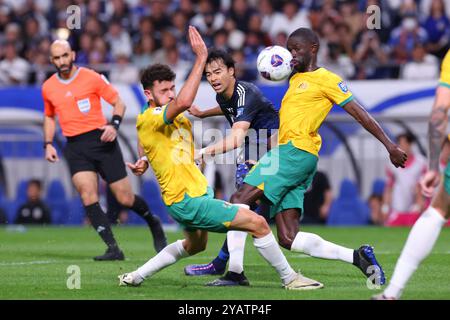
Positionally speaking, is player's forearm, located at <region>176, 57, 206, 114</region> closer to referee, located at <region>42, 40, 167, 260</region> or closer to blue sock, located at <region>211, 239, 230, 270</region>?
blue sock, located at <region>211, 239, 230, 270</region>

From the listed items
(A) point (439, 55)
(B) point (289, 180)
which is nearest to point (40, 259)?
(B) point (289, 180)

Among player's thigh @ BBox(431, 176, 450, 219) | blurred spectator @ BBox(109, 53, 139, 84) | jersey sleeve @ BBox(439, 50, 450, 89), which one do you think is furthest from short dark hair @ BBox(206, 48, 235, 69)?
blurred spectator @ BBox(109, 53, 139, 84)

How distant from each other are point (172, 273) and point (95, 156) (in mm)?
2567

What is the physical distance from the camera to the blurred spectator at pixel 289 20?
20703 mm

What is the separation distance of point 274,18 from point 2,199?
672 cm

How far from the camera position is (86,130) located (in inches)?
486

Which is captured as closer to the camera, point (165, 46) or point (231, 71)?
point (231, 71)

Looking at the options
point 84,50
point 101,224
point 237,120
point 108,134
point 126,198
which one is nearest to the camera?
point 237,120

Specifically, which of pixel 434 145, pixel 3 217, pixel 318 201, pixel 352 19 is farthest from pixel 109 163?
pixel 352 19

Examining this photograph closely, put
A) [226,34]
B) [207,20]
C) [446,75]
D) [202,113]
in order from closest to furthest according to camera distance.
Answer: [446,75], [202,113], [226,34], [207,20]

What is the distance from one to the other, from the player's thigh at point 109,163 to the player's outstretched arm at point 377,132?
14.0 ft

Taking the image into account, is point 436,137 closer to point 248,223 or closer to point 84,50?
point 248,223
